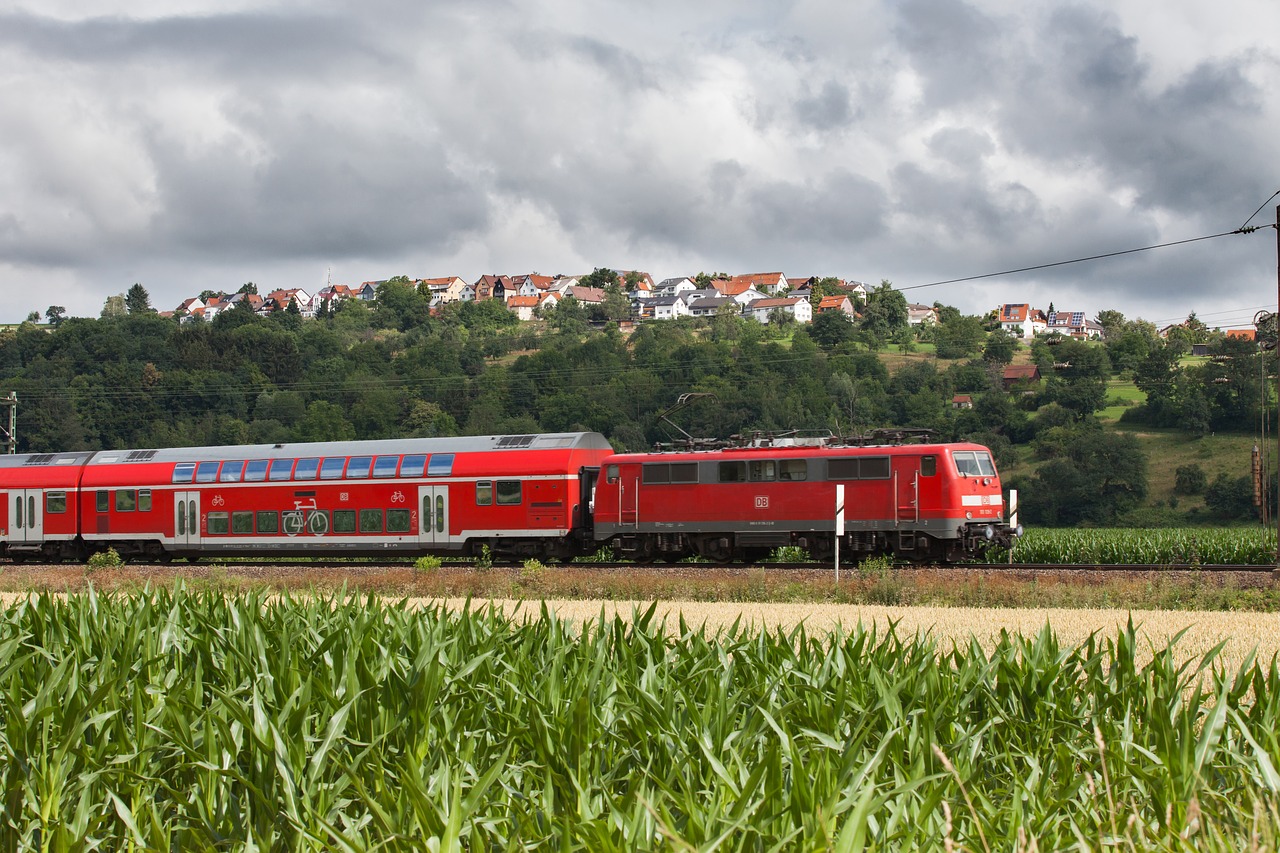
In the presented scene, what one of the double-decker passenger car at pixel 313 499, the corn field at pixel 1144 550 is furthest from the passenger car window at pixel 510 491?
the corn field at pixel 1144 550

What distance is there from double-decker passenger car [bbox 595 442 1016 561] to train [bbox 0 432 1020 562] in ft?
0.12

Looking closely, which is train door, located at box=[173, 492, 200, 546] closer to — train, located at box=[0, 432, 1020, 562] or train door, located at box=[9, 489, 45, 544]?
train, located at box=[0, 432, 1020, 562]

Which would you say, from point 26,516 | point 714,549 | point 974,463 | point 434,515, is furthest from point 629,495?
point 26,516

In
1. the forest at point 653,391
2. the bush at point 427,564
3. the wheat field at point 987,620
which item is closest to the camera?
the wheat field at point 987,620

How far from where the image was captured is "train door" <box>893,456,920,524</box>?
30172 millimetres

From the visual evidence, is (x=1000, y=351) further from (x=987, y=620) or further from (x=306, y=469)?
(x=987, y=620)

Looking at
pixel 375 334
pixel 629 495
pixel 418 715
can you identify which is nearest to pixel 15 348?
pixel 375 334

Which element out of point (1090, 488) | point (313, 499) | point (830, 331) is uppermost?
point (830, 331)

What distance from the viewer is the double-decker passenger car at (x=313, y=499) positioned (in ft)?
112

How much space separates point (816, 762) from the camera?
673cm

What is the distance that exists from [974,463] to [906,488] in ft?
6.53

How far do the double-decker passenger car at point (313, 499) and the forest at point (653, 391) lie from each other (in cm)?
4053

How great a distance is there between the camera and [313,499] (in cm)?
3612

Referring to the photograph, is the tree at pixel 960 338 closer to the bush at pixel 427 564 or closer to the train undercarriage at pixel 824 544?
the train undercarriage at pixel 824 544
